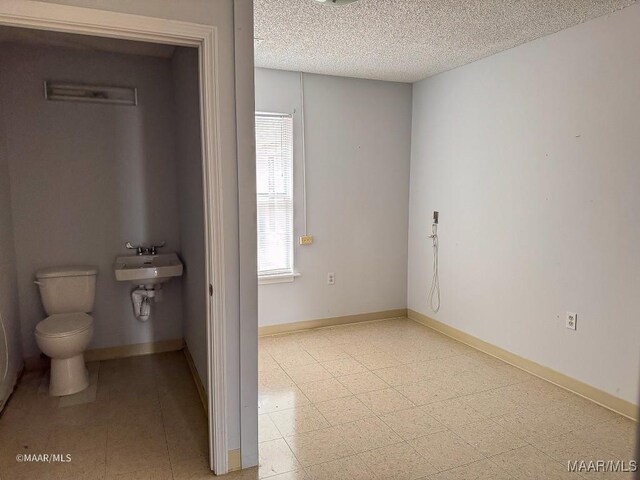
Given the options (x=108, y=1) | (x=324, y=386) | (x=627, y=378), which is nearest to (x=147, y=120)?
(x=108, y=1)

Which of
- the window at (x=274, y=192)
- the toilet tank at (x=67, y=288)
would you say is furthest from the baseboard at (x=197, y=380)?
the window at (x=274, y=192)

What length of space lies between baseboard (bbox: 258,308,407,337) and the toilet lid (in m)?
1.61

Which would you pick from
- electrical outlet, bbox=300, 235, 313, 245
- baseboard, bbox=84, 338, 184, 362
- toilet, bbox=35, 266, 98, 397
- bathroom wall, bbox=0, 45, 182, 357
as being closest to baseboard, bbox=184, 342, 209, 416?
baseboard, bbox=84, 338, 184, 362

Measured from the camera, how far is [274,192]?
414cm

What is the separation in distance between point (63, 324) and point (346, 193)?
2.65 meters

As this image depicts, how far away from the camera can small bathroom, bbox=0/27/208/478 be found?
2.80 m

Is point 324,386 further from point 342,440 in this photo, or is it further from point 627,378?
point 627,378

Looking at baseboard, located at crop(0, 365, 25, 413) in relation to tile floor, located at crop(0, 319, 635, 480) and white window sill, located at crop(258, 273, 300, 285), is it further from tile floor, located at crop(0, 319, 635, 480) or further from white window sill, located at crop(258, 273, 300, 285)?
white window sill, located at crop(258, 273, 300, 285)

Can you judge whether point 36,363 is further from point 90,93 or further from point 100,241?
point 90,93

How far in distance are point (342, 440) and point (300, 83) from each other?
9.95 feet

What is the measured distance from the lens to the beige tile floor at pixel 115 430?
222 centimetres

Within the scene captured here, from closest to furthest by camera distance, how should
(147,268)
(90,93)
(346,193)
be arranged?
(147,268)
(90,93)
(346,193)

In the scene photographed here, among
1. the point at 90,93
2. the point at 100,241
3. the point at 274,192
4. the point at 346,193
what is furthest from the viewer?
the point at 346,193

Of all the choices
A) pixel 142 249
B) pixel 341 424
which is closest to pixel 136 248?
pixel 142 249
